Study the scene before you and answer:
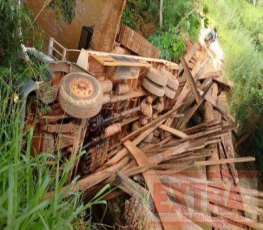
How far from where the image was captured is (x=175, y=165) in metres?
6.43

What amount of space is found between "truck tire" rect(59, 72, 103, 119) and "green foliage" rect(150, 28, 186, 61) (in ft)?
14.6

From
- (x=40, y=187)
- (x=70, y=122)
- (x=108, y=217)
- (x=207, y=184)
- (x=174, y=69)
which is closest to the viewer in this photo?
(x=40, y=187)

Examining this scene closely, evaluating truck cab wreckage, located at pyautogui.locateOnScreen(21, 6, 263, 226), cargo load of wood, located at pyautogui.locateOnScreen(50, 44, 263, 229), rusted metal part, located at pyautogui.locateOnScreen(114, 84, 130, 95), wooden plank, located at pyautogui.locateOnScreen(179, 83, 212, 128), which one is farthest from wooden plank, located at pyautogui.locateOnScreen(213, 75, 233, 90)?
rusted metal part, located at pyautogui.locateOnScreen(114, 84, 130, 95)

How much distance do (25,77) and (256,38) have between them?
12031 millimetres

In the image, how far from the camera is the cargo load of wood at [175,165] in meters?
4.77

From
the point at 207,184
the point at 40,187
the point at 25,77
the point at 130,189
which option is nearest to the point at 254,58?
the point at 207,184

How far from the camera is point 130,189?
16.2 ft

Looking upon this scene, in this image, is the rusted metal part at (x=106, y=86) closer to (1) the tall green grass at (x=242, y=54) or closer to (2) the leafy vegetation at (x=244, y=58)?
(2) the leafy vegetation at (x=244, y=58)

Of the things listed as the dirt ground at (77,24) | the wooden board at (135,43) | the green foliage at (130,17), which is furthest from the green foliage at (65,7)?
the green foliage at (130,17)

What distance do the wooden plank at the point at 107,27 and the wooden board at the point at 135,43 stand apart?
56cm

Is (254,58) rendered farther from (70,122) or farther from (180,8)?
(70,122)

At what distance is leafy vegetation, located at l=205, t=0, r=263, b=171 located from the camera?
31.5 feet

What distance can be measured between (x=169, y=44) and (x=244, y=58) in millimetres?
3502

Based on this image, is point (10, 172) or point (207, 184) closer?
point (10, 172)
